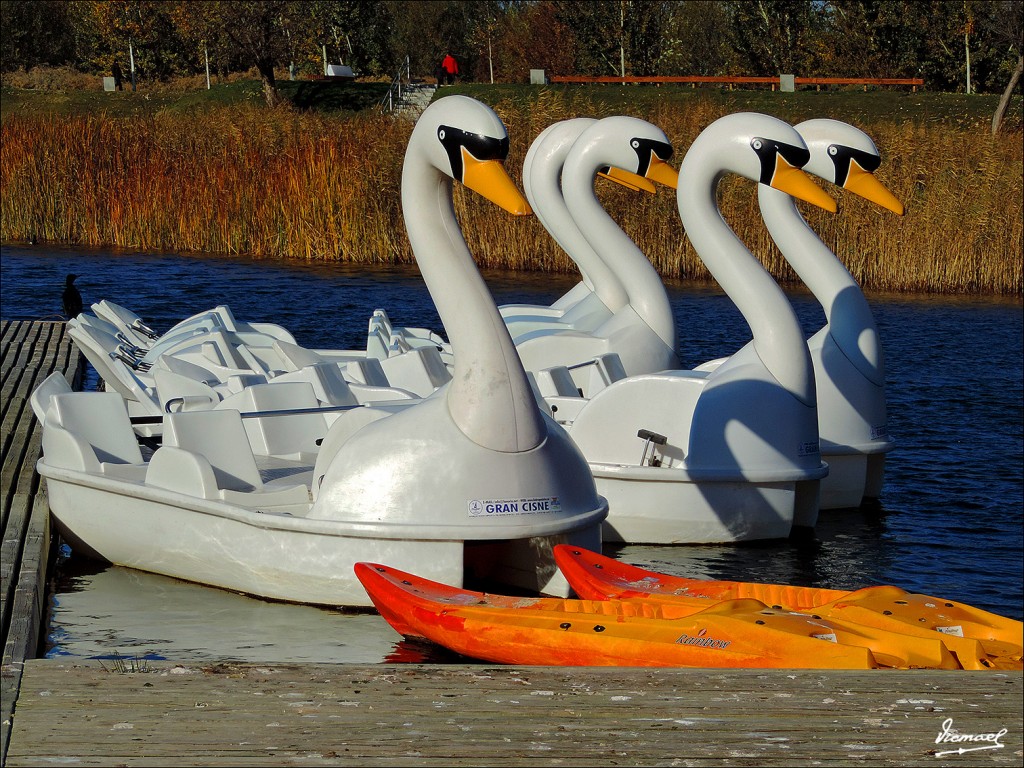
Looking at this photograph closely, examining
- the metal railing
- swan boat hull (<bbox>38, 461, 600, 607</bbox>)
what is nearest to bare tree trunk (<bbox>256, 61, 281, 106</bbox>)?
the metal railing

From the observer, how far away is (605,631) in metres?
5.46

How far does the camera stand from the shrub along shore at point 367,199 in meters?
19.5

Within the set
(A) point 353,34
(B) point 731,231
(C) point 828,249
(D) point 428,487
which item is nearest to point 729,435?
(B) point 731,231

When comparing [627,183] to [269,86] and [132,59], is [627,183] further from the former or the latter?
[132,59]

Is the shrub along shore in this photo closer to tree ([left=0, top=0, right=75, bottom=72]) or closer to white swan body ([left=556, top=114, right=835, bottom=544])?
white swan body ([left=556, top=114, right=835, bottom=544])

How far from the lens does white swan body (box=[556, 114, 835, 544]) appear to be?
26.3ft

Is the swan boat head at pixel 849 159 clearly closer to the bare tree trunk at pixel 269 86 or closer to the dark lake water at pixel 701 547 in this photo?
the dark lake water at pixel 701 547

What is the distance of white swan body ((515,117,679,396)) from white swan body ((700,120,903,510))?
0.96 metres

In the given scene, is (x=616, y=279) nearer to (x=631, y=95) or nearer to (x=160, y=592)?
(x=160, y=592)

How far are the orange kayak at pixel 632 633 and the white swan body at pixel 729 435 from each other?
217cm

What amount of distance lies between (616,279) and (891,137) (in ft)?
33.5

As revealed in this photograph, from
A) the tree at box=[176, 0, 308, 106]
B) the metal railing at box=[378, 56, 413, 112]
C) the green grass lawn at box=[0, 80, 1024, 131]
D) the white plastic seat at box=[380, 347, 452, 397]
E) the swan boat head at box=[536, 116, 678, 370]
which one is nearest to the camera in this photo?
the white plastic seat at box=[380, 347, 452, 397]

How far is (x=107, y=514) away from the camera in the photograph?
731 cm

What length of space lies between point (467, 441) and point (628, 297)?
15.8 feet
